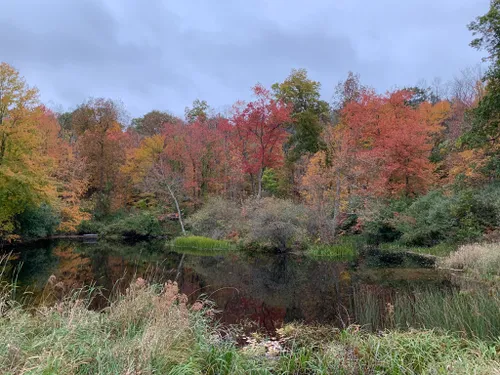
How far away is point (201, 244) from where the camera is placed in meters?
Answer: 22.3

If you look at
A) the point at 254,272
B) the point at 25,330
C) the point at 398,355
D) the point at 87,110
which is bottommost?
the point at 254,272

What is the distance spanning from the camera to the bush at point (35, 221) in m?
21.7

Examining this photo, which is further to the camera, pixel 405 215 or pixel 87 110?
pixel 87 110

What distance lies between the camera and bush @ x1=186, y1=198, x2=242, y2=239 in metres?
22.8

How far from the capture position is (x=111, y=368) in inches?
124

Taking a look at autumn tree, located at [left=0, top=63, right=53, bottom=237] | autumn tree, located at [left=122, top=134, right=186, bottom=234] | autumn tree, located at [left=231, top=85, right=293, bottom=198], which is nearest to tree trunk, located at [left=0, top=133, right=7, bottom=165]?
autumn tree, located at [left=0, top=63, right=53, bottom=237]

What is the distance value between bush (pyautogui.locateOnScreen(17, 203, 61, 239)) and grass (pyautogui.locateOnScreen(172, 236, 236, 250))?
7.71 m

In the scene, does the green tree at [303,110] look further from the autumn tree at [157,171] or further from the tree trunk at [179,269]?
the tree trunk at [179,269]

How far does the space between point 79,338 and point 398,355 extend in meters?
3.36

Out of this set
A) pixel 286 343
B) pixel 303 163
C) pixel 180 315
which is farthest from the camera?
pixel 303 163

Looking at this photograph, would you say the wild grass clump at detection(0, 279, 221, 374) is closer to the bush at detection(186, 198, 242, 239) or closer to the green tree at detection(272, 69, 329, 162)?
the bush at detection(186, 198, 242, 239)

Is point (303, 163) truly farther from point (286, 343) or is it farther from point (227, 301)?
point (286, 343)

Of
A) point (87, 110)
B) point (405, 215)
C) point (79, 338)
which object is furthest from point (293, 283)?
point (87, 110)

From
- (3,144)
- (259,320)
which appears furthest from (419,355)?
(3,144)
